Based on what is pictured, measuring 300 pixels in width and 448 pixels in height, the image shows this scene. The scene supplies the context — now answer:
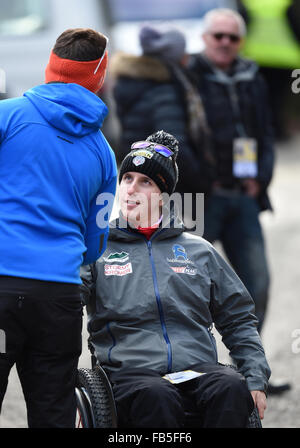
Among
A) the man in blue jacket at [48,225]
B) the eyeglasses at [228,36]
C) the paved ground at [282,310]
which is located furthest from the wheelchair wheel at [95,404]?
the eyeglasses at [228,36]

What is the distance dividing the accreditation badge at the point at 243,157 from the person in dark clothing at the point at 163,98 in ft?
0.57

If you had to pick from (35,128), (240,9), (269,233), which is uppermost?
(35,128)

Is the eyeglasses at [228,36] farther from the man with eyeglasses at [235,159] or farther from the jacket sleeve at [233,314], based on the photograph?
the jacket sleeve at [233,314]

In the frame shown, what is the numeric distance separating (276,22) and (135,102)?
8932 mm

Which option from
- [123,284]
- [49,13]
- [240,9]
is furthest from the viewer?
[240,9]

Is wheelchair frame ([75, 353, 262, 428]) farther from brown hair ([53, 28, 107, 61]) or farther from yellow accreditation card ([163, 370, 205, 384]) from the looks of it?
brown hair ([53, 28, 107, 61])

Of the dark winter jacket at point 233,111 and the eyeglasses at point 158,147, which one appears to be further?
the dark winter jacket at point 233,111

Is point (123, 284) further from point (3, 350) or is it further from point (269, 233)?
point (269, 233)

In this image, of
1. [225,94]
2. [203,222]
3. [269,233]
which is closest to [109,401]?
[203,222]

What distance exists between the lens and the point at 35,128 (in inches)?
124

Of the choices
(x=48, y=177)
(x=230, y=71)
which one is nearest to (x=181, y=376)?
(x=48, y=177)

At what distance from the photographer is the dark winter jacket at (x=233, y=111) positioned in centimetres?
538

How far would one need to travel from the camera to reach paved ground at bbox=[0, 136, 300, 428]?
5.14m

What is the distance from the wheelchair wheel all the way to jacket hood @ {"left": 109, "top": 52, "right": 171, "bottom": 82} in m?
2.32
